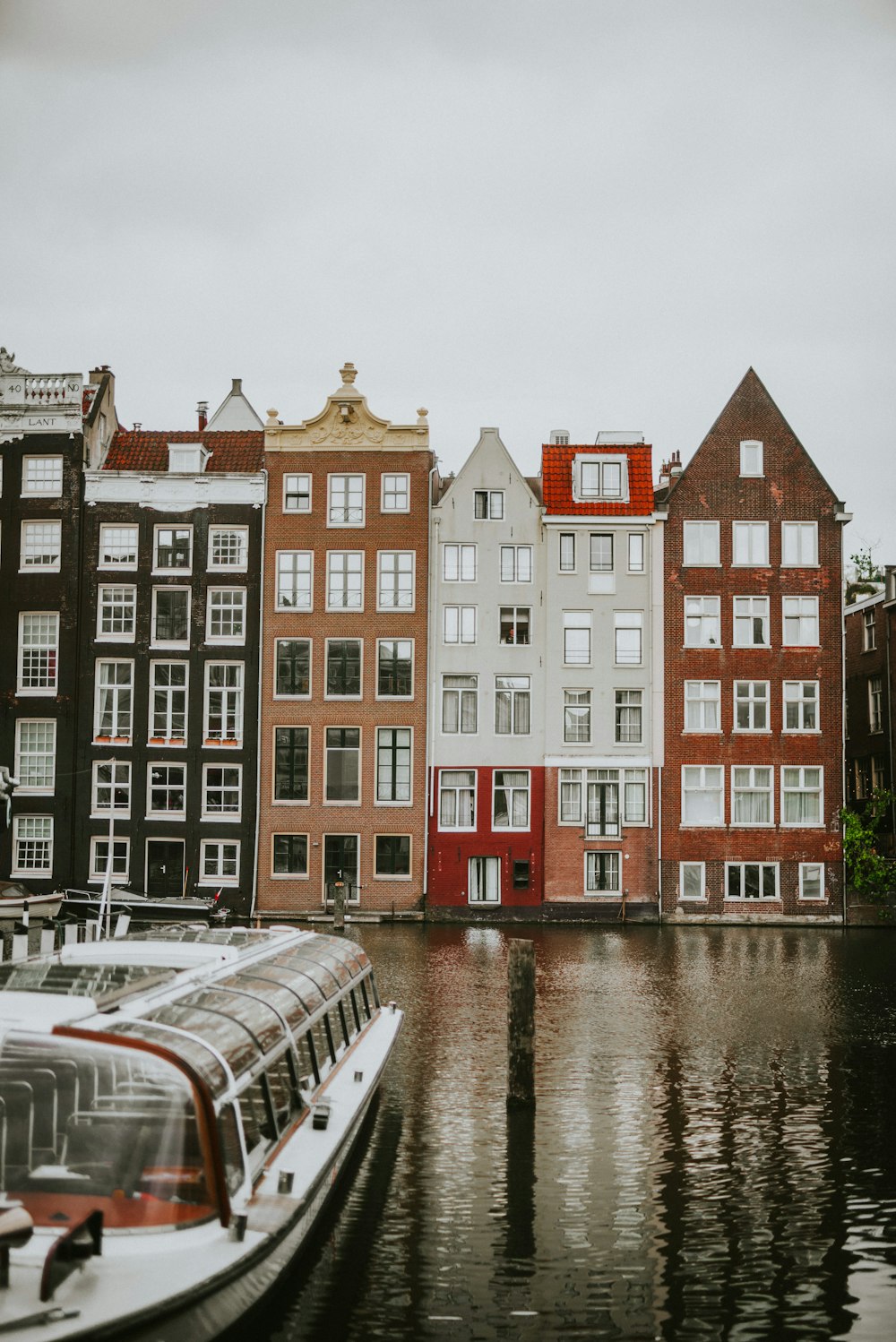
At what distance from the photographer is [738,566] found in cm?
5238

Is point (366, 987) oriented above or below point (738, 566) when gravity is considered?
below

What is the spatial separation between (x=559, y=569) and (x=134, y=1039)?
43759mm

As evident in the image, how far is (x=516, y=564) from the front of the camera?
52.7 metres

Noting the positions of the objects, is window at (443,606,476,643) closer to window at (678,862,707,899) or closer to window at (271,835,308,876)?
window at (271,835,308,876)

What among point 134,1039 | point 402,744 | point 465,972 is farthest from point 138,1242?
point 402,744

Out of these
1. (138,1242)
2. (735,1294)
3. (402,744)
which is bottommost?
(735,1294)

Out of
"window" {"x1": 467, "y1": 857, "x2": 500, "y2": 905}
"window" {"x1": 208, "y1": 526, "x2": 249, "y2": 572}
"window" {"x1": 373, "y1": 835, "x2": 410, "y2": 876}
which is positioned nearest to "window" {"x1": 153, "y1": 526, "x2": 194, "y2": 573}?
"window" {"x1": 208, "y1": 526, "x2": 249, "y2": 572}

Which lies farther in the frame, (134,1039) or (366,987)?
(366,987)

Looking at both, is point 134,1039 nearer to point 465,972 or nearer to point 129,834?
point 465,972

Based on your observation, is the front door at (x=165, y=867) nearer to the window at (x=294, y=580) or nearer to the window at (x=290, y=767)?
the window at (x=290, y=767)

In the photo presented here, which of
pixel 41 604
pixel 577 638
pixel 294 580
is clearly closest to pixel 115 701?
pixel 41 604

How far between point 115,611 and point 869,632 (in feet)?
110

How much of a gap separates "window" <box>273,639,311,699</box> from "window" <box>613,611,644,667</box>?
1217 cm

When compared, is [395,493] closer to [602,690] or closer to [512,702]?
[512,702]
